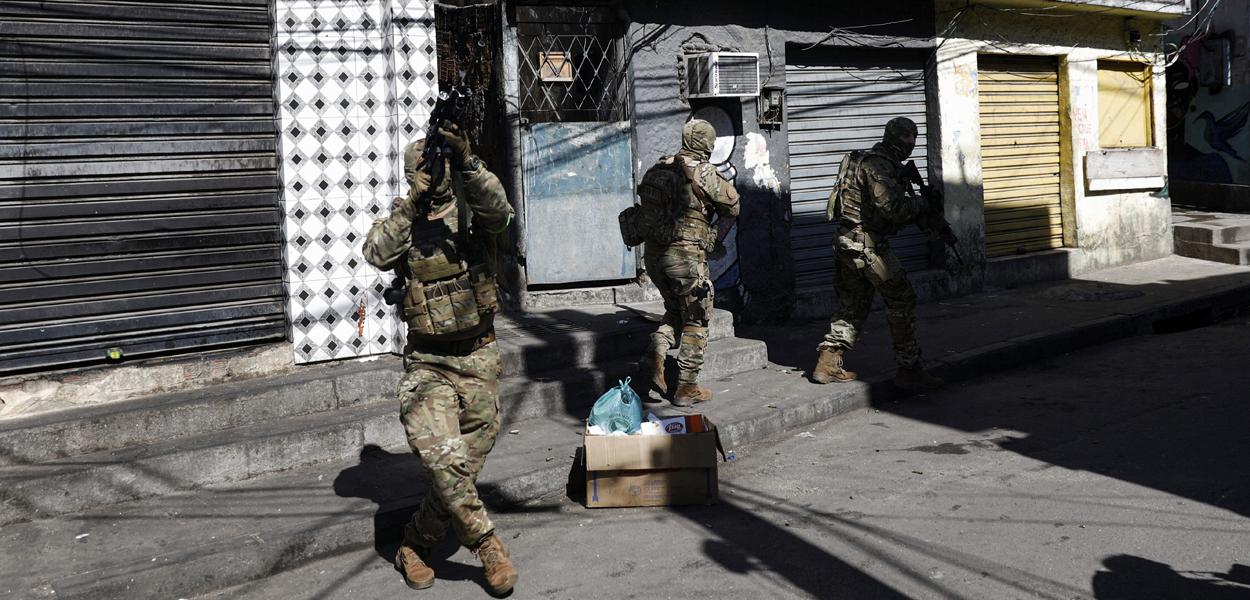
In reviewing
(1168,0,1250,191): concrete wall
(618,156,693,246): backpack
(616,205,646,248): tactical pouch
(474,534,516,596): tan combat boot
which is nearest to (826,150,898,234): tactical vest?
(618,156,693,246): backpack

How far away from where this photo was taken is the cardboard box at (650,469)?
5.64 meters

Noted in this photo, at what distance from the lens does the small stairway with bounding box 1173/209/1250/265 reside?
13.7 metres

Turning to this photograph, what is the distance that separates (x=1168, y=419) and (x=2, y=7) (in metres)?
7.70

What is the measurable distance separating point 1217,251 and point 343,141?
11.7m

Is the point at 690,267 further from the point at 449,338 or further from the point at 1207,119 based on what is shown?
the point at 1207,119

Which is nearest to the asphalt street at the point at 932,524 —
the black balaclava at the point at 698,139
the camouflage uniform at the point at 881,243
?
the camouflage uniform at the point at 881,243

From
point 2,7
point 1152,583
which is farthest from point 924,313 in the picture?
point 2,7

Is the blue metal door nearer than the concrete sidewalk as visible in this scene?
No

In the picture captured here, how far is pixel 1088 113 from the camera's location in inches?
543

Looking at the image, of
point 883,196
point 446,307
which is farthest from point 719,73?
point 446,307

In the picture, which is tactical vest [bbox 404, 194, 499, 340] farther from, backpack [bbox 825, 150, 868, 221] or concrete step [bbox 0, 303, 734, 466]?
backpack [bbox 825, 150, 868, 221]

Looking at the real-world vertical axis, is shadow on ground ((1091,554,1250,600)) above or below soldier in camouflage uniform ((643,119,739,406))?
below

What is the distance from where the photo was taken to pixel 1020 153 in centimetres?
1331

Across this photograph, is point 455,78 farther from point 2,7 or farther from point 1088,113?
point 1088,113
